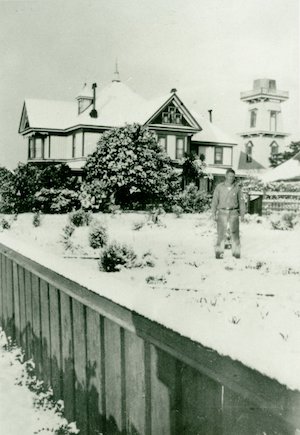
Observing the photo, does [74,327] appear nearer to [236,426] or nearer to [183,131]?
[236,426]

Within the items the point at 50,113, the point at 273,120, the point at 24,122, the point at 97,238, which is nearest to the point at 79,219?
the point at 97,238

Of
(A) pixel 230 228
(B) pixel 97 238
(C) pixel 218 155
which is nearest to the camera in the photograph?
(A) pixel 230 228

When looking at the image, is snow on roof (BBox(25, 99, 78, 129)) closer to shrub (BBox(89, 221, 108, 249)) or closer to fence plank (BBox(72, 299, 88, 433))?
shrub (BBox(89, 221, 108, 249))

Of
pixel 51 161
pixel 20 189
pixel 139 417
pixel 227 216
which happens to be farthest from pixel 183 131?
pixel 139 417

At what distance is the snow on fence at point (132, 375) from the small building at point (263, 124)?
6877 centimetres

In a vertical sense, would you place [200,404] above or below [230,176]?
below

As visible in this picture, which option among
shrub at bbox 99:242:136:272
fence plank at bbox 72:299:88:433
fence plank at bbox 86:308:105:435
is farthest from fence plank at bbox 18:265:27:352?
shrub at bbox 99:242:136:272

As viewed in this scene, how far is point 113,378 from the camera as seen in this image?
3053 mm

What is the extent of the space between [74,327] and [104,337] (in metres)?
0.60

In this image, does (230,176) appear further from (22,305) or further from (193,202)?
(193,202)

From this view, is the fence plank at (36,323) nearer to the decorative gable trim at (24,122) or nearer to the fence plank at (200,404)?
the fence plank at (200,404)

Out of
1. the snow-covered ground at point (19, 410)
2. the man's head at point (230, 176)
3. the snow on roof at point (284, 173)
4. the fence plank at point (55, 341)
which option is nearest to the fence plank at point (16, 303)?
the snow-covered ground at point (19, 410)

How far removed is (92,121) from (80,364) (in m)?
33.7

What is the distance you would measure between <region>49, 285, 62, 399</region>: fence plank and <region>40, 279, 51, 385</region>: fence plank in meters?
0.10
